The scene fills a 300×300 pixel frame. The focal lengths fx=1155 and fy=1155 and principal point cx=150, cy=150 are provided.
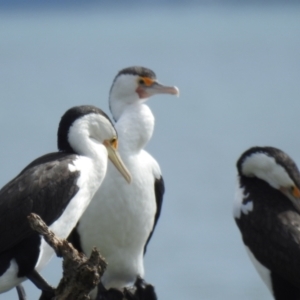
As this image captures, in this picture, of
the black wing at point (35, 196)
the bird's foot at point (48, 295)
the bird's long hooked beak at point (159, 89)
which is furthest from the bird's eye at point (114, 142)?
the bird's long hooked beak at point (159, 89)

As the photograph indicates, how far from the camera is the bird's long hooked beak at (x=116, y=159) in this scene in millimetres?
6973

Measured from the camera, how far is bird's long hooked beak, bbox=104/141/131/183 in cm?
697

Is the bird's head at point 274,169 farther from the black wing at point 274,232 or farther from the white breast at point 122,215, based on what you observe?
the white breast at point 122,215

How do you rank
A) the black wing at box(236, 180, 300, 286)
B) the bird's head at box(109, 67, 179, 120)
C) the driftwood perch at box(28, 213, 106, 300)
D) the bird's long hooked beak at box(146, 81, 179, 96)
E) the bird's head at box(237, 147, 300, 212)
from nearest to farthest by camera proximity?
the driftwood perch at box(28, 213, 106, 300), the black wing at box(236, 180, 300, 286), the bird's head at box(237, 147, 300, 212), the bird's head at box(109, 67, 179, 120), the bird's long hooked beak at box(146, 81, 179, 96)

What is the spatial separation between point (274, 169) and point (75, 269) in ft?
8.74

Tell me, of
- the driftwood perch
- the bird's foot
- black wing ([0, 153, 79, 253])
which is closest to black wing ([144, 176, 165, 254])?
black wing ([0, 153, 79, 253])

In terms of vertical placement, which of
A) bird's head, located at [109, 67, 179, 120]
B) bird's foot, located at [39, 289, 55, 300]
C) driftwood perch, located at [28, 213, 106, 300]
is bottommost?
driftwood perch, located at [28, 213, 106, 300]

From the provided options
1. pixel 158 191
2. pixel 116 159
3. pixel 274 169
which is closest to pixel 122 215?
pixel 158 191

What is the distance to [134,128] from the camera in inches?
313

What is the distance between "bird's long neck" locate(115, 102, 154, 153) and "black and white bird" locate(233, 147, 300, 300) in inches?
28.2

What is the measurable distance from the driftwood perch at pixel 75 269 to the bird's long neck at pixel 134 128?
2692 millimetres

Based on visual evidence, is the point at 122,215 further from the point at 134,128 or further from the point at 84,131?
the point at 84,131

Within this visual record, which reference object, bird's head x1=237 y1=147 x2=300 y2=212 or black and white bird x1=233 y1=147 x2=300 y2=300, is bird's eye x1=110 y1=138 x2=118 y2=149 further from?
bird's head x1=237 y1=147 x2=300 y2=212

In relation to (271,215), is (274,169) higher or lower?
higher
